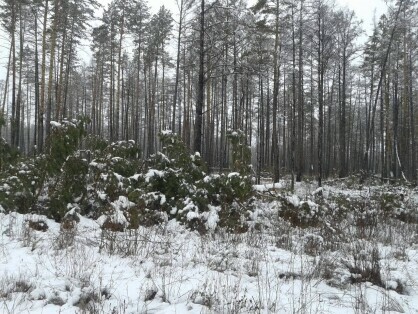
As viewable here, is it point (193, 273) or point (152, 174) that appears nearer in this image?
point (193, 273)

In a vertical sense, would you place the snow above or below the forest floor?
above

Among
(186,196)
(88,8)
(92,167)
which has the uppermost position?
(88,8)

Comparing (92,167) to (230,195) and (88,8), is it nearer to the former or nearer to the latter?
(230,195)

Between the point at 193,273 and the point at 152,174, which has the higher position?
the point at 152,174

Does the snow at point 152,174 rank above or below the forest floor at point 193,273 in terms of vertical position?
above

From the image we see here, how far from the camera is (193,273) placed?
4074 mm

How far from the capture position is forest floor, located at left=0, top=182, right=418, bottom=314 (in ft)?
10.3

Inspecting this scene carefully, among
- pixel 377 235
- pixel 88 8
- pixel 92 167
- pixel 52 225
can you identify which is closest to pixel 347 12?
pixel 88 8

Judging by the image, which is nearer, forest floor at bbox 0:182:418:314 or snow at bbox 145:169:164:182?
forest floor at bbox 0:182:418:314

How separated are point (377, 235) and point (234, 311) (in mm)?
4824

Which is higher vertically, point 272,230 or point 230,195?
point 230,195

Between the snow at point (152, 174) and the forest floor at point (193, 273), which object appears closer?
the forest floor at point (193, 273)

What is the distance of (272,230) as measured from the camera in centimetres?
711

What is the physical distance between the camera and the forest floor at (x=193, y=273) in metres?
3.13
